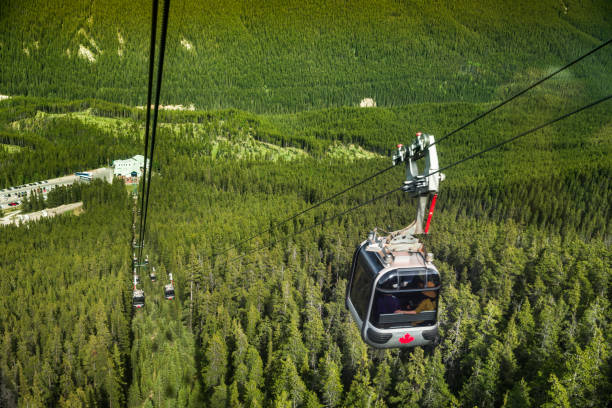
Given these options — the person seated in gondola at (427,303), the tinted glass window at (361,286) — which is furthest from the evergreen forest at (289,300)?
the person seated in gondola at (427,303)

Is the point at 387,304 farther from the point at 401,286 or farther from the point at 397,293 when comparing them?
the point at 401,286

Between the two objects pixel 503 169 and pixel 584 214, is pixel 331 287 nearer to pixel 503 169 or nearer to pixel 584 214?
pixel 584 214

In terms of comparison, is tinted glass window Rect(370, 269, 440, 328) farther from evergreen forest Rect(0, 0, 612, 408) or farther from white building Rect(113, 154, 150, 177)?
white building Rect(113, 154, 150, 177)

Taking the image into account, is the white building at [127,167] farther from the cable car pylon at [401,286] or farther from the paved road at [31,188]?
the cable car pylon at [401,286]

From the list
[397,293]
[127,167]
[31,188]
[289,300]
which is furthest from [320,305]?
[31,188]

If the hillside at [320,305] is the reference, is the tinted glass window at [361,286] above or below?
above

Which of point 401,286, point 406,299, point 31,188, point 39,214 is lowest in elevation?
point 39,214

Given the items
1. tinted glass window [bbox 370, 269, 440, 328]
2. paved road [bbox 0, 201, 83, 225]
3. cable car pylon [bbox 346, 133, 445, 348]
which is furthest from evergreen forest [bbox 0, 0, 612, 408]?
tinted glass window [bbox 370, 269, 440, 328]

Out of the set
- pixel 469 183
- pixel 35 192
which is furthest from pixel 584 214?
pixel 35 192
